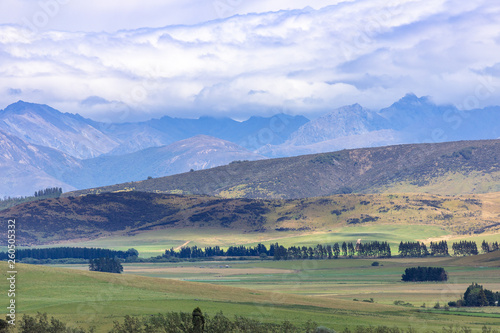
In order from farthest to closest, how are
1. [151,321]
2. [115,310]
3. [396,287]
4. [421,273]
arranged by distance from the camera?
[421,273]
[396,287]
[115,310]
[151,321]

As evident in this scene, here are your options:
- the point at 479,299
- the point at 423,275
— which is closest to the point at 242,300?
the point at 479,299

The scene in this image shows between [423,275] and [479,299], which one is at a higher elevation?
[423,275]

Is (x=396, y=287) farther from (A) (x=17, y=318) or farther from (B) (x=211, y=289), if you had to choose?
(A) (x=17, y=318)

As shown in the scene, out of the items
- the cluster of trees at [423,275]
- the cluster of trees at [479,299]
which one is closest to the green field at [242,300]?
the cluster of trees at [479,299]

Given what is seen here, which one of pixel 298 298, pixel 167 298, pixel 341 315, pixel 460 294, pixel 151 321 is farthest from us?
pixel 460 294

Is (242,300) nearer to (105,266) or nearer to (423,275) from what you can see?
(423,275)

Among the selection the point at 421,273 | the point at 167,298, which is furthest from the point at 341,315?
the point at 421,273

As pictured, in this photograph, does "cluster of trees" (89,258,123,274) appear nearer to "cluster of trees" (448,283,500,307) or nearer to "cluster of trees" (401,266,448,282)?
"cluster of trees" (401,266,448,282)

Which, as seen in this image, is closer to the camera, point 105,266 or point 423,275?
point 423,275

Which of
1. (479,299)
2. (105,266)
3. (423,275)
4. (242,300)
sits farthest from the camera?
(105,266)

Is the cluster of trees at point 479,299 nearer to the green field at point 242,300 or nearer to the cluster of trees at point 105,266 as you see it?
the green field at point 242,300

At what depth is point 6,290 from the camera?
10500 cm

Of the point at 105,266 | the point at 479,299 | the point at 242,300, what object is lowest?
the point at 479,299

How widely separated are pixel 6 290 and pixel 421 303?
216 ft
